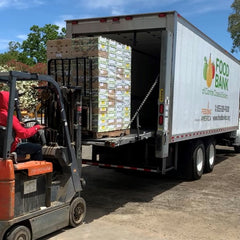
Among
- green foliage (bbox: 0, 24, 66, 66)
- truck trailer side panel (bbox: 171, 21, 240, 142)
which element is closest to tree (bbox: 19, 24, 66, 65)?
green foliage (bbox: 0, 24, 66, 66)

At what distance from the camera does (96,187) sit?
27.4 ft

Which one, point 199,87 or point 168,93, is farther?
point 199,87

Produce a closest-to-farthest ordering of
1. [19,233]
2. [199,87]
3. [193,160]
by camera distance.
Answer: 1. [19,233]
2. [199,87]
3. [193,160]

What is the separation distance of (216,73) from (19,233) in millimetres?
7180

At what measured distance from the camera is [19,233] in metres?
4.48

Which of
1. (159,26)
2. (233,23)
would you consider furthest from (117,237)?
(233,23)

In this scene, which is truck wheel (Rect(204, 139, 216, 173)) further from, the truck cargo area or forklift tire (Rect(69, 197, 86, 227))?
forklift tire (Rect(69, 197, 86, 227))

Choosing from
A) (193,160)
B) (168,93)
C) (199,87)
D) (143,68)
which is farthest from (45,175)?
(143,68)

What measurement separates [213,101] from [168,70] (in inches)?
135

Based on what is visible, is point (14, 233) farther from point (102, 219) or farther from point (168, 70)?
point (168, 70)

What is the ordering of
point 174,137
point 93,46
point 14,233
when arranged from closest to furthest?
point 14,233, point 93,46, point 174,137

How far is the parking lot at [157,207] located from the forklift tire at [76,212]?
10 cm

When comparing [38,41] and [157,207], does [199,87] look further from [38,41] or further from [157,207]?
[38,41]

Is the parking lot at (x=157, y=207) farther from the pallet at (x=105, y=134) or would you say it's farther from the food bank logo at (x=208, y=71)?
the food bank logo at (x=208, y=71)
